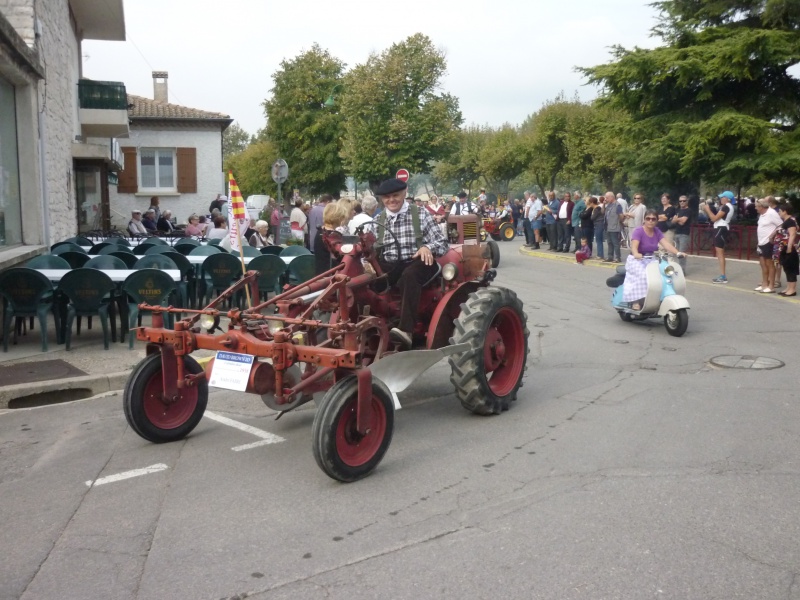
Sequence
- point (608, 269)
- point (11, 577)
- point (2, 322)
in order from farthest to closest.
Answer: point (608, 269) < point (2, 322) < point (11, 577)

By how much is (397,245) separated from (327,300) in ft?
2.83

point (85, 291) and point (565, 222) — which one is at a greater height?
point (565, 222)

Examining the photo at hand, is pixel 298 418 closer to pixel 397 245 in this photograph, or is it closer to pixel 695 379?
pixel 397 245

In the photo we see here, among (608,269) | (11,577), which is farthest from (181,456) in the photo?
(608,269)

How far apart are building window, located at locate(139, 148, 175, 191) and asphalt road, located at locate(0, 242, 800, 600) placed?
28.3 metres

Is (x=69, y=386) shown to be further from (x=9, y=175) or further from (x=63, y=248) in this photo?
(x=9, y=175)

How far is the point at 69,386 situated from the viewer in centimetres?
831

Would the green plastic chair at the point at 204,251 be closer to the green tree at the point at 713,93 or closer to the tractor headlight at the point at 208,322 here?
the tractor headlight at the point at 208,322

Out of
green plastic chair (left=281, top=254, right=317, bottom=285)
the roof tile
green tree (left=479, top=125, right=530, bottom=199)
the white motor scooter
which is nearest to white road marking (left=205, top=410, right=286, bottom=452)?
green plastic chair (left=281, top=254, right=317, bottom=285)

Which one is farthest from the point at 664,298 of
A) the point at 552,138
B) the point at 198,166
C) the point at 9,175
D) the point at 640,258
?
the point at 552,138

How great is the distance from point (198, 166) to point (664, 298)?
27.3 metres

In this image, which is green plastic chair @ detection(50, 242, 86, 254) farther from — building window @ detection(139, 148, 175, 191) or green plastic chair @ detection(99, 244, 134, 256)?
building window @ detection(139, 148, 175, 191)

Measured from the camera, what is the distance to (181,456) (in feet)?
19.9

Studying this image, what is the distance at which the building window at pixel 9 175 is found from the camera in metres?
12.9
